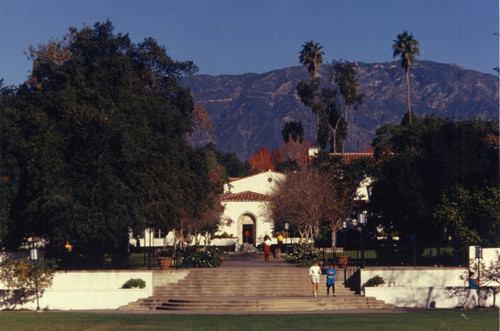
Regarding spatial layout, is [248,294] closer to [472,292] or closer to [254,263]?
[472,292]

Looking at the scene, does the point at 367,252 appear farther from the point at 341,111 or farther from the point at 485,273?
the point at 341,111

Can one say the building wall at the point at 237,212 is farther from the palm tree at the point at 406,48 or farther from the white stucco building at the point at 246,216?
the palm tree at the point at 406,48

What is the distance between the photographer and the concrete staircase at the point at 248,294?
32000 mm

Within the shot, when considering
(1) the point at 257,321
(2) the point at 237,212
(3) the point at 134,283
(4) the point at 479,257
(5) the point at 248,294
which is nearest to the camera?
(1) the point at 257,321

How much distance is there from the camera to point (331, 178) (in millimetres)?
68188

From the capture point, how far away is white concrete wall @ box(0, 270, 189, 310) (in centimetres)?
3362

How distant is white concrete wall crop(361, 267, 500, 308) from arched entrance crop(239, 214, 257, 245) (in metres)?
40.9

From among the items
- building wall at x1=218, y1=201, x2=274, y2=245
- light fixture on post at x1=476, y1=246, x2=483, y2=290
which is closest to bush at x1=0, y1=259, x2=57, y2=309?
light fixture on post at x1=476, y1=246, x2=483, y2=290

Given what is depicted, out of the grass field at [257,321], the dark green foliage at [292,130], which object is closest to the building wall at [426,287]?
the grass field at [257,321]

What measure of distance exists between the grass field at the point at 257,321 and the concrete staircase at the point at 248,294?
353cm

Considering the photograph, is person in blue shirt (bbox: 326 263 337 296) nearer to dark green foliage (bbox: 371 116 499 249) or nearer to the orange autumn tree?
dark green foliage (bbox: 371 116 499 249)

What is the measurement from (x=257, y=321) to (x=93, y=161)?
13039 millimetres

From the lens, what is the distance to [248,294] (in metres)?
35.9

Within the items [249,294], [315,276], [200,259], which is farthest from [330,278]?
[200,259]
